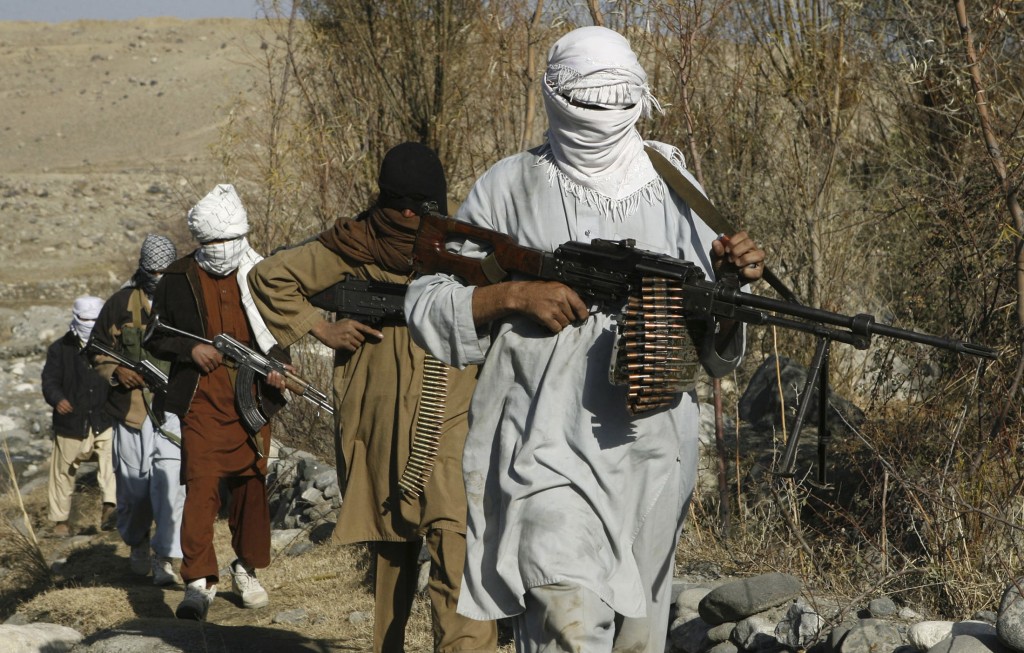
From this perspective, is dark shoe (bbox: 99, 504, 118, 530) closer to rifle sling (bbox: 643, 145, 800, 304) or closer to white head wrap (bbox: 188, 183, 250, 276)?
white head wrap (bbox: 188, 183, 250, 276)

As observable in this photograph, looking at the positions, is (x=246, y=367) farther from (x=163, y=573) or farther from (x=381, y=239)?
(x=163, y=573)

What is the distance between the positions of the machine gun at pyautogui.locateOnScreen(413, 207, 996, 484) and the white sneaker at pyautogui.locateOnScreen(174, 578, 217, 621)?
153 inches

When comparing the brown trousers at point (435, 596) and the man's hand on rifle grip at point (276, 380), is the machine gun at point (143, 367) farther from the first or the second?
the brown trousers at point (435, 596)

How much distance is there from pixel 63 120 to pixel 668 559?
153 feet

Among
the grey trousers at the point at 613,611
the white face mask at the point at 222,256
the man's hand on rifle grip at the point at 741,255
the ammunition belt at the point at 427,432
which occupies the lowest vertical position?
the grey trousers at the point at 613,611

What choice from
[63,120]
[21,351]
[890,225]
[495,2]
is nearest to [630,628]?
[890,225]

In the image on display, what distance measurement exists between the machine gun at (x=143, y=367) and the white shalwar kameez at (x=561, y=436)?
4.83 metres

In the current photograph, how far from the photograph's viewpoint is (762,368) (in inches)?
350

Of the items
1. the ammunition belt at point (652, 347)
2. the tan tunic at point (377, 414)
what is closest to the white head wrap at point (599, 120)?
the ammunition belt at point (652, 347)

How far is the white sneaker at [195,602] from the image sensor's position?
6.68m

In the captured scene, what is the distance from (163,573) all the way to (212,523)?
1386 mm

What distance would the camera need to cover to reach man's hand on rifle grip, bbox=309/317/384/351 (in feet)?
17.4

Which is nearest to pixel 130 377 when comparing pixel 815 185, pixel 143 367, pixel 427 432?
pixel 143 367

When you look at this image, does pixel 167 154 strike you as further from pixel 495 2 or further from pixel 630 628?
pixel 630 628
